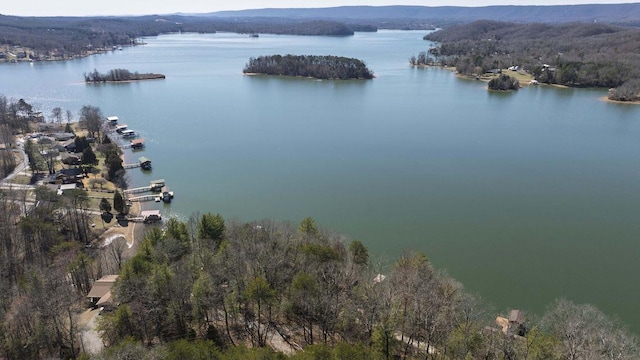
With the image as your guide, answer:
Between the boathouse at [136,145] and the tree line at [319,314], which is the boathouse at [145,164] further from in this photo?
the tree line at [319,314]

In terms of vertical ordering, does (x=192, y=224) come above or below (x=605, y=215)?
above

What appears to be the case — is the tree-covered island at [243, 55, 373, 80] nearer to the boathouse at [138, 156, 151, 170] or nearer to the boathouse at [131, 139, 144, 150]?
the boathouse at [131, 139, 144, 150]

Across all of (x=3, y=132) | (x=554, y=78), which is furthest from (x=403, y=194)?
(x=554, y=78)

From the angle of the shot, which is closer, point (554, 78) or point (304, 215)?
point (304, 215)

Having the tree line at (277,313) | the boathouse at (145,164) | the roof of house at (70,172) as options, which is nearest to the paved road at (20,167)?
the roof of house at (70,172)

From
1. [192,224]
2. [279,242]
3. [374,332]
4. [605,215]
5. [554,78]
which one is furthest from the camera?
[554,78]

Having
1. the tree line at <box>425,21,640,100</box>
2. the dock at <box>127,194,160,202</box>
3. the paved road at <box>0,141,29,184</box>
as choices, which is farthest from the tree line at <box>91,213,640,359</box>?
the tree line at <box>425,21,640,100</box>

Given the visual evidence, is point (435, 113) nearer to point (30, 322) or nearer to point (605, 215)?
point (605, 215)
